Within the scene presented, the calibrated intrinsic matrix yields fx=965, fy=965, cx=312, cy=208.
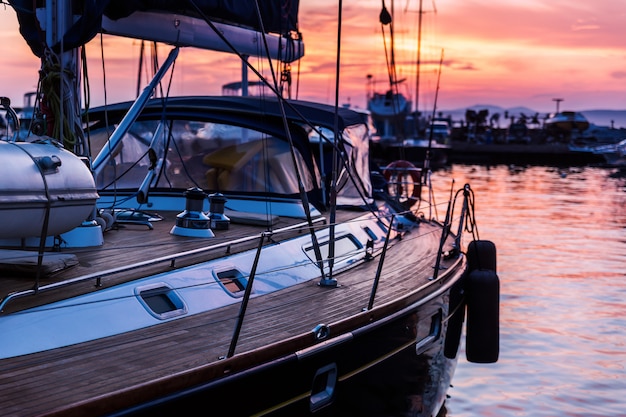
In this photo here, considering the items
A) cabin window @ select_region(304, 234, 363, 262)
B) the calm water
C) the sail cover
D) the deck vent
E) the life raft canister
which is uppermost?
the sail cover

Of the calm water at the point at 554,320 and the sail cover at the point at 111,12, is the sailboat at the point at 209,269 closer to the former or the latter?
the sail cover at the point at 111,12

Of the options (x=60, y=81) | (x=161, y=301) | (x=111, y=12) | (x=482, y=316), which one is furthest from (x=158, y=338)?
(x=482, y=316)

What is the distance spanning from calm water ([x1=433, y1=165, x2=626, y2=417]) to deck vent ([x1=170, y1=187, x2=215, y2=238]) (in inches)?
150

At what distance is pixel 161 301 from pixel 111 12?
289 cm

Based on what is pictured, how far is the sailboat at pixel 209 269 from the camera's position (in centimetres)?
499

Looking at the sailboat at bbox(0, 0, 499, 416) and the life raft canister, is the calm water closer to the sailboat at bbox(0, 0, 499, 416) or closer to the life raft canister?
the life raft canister

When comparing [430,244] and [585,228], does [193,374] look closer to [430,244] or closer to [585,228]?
[430,244]

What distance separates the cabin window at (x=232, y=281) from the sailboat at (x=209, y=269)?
0.02 metres

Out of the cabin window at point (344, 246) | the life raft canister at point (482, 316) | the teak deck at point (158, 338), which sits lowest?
the life raft canister at point (482, 316)

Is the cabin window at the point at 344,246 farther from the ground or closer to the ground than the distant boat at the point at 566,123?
farther from the ground

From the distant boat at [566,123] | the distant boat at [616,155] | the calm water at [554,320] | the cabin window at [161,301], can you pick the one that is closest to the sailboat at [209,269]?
the cabin window at [161,301]

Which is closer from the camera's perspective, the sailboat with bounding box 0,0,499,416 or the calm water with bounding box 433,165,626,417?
the sailboat with bounding box 0,0,499,416

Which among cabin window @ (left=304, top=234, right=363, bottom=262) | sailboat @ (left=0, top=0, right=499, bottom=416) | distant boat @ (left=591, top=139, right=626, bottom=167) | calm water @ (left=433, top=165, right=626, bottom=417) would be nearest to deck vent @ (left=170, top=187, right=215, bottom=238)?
sailboat @ (left=0, top=0, right=499, bottom=416)

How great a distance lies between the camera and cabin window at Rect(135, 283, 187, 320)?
579cm
